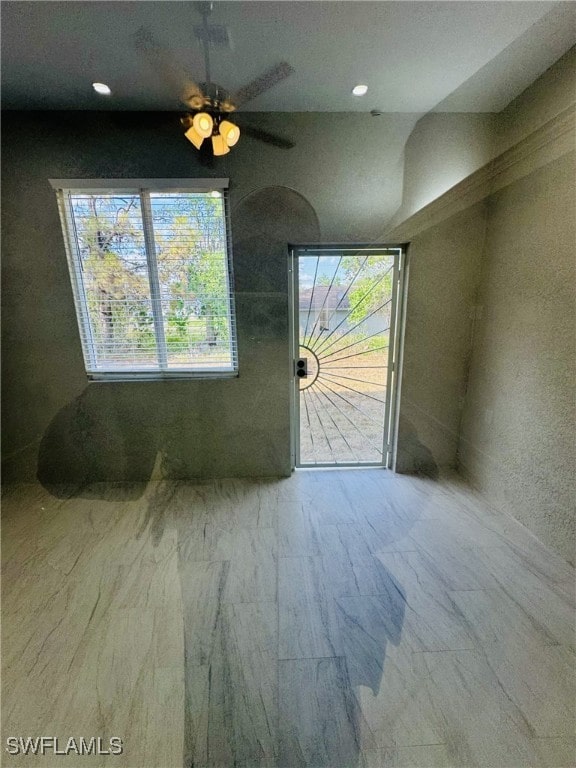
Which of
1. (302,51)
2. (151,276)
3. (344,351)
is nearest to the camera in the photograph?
(302,51)

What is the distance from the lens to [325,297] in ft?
6.10

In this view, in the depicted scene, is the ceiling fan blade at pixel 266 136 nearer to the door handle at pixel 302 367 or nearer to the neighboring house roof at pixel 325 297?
the neighboring house roof at pixel 325 297

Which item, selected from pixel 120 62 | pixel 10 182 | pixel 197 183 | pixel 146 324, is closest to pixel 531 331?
pixel 197 183

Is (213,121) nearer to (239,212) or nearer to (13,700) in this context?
(239,212)

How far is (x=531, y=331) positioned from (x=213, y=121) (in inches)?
86.6

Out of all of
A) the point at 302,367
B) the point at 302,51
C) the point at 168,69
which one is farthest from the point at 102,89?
the point at 302,367

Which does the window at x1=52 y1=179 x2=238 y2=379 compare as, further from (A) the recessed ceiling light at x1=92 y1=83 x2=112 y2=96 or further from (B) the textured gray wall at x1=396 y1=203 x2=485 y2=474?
(B) the textured gray wall at x1=396 y1=203 x2=485 y2=474

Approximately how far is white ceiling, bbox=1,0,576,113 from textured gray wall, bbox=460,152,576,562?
1.81ft

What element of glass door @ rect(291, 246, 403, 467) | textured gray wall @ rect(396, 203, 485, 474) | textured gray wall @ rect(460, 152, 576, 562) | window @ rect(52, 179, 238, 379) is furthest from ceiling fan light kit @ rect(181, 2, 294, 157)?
textured gray wall @ rect(460, 152, 576, 562)

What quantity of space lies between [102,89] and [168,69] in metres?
0.40

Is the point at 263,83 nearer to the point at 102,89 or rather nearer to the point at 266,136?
the point at 266,136

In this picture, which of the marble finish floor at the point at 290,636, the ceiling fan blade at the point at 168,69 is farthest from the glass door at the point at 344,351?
the ceiling fan blade at the point at 168,69

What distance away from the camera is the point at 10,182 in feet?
5.31

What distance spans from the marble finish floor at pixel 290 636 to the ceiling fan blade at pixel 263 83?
240 centimetres
